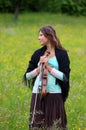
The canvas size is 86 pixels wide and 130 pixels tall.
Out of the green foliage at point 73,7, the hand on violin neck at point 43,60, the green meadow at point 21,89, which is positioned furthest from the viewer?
the green foliage at point 73,7

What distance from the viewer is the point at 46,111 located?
684cm

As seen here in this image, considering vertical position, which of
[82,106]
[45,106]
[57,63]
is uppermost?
[57,63]

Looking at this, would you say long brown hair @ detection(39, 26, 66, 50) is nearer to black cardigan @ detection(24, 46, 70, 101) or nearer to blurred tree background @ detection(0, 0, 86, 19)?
black cardigan @ detection(24, 46, 70, 101)

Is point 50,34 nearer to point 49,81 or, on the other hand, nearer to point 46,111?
point 49,81

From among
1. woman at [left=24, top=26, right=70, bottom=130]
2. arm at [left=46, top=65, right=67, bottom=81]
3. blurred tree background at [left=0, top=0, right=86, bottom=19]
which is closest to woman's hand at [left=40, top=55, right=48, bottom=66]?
woman at [left=24, top=26, right=70, bottom=130]

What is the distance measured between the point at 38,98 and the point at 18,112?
116 centimetres

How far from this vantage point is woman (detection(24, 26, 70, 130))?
662cm

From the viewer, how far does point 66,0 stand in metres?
55.0

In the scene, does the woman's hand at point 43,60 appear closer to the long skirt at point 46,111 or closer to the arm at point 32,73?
the arm at point 32,73

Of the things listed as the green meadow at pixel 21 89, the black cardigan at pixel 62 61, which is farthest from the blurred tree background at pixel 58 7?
the black cardigan at pixel 62 61

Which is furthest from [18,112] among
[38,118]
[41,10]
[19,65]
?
[41,10]

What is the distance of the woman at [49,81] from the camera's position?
6.62 m

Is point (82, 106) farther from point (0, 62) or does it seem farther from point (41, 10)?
point (41, 10)

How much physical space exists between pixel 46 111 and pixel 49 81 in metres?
0.46
